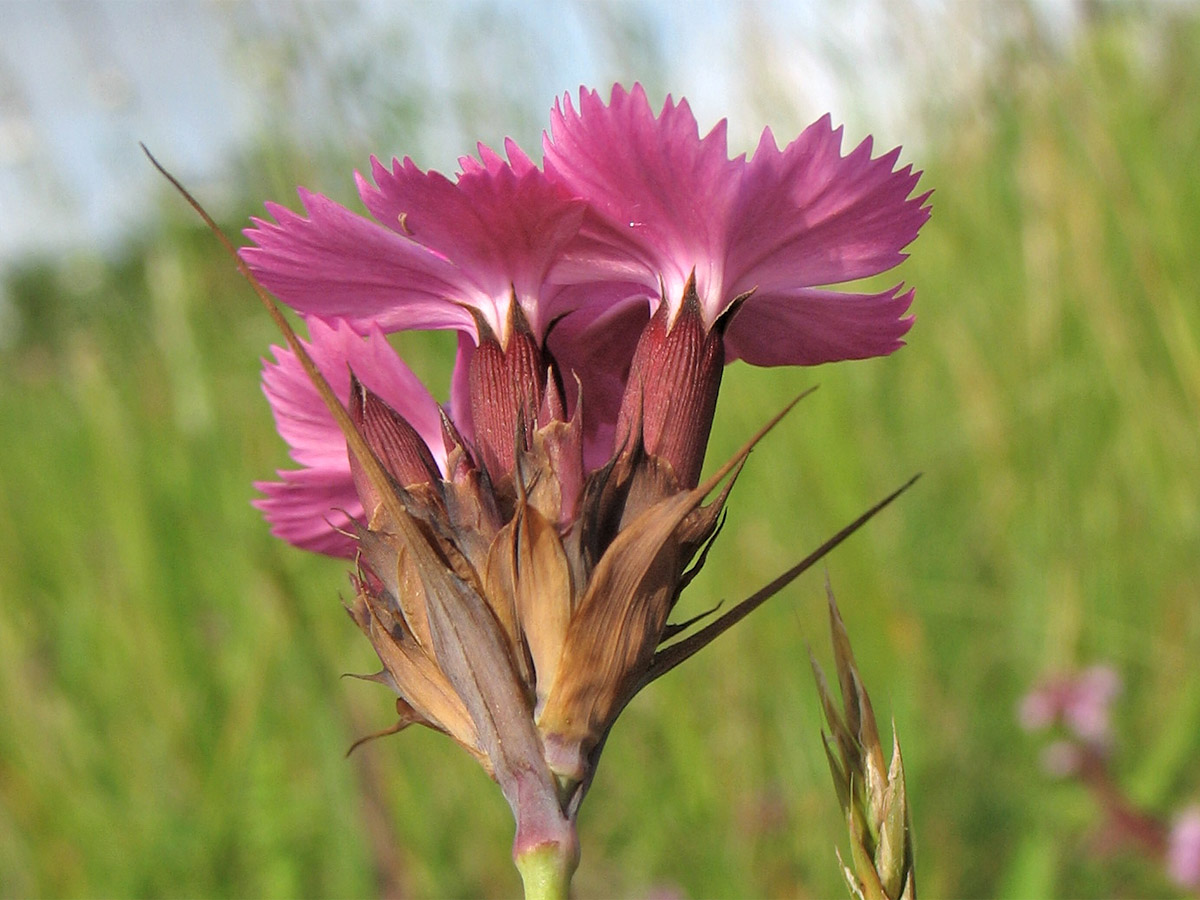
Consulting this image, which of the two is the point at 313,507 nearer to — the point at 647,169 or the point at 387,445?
the point at 387,445

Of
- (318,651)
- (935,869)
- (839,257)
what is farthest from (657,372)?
(935,869)

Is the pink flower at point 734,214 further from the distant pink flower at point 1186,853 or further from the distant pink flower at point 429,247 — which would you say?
the distant pink flower at point 1186,853

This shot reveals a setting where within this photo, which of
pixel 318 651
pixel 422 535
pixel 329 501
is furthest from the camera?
pixel 318 651

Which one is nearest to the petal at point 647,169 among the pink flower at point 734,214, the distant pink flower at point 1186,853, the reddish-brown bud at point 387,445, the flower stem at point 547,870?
the pink flower at point 734,214

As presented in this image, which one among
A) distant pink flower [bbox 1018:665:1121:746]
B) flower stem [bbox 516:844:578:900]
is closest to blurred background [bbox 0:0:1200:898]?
distant pink flower [bbox 1018:665:1121:746]

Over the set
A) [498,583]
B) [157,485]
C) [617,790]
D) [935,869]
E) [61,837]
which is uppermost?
[157,485]

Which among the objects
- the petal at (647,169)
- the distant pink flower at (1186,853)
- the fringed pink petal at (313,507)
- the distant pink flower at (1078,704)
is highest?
the petal at (647,169)

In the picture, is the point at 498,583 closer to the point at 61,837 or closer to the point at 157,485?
the point at 61,837
